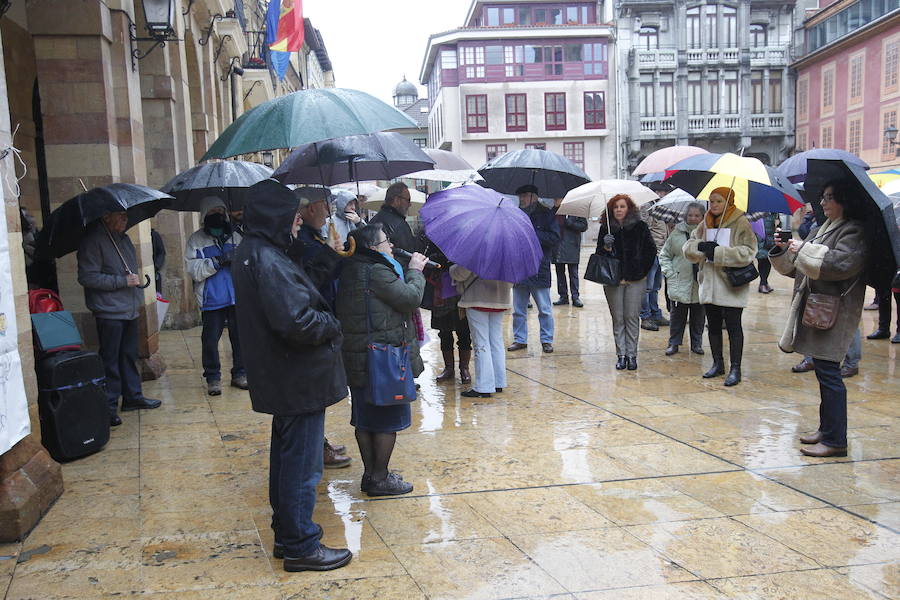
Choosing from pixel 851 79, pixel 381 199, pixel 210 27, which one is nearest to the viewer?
pixel 210 27

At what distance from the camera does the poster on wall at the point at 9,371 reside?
4195mm

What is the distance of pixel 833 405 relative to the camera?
17.4 ft

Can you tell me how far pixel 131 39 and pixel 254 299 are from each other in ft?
→ 20.1

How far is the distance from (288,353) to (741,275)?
5.00 meters

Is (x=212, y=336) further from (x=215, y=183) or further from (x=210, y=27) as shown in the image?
(x=210, y=27)

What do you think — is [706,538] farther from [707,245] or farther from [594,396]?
[707,245]

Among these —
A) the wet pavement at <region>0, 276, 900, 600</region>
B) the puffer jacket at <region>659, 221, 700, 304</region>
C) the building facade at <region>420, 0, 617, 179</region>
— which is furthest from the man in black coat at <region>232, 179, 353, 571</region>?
the building facade at <region>420, 0, 617, 179</region>

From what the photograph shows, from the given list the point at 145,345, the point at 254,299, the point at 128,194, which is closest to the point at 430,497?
the point at 254,299

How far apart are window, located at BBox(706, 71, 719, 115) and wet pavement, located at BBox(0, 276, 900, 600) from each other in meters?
40.5

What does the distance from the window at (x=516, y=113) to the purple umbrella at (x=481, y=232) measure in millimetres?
41495

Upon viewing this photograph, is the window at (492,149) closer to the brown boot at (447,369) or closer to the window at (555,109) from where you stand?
the window at (555,109)

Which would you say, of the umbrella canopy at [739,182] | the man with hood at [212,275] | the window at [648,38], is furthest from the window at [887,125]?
the man with hood at [212,275]

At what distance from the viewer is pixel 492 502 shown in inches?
180

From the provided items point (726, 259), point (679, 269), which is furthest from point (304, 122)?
point (679, 269)
